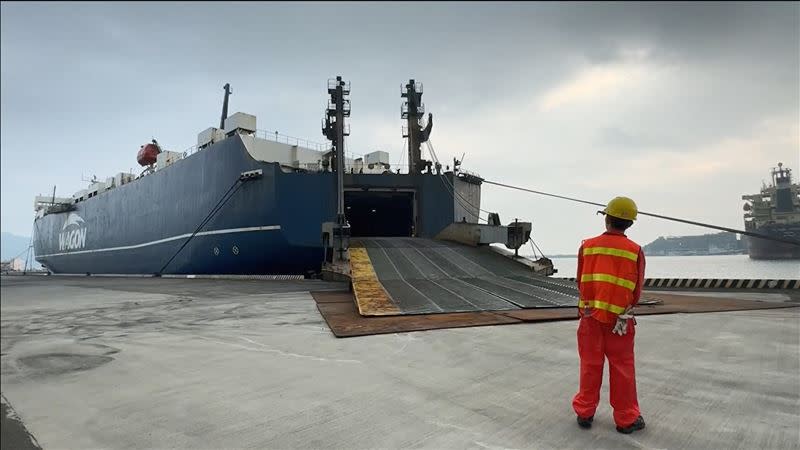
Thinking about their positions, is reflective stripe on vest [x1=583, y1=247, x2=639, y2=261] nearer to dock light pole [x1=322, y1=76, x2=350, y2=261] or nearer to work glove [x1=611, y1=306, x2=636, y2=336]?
work glove [x1=611, y1=306, x2=636, y2=336]

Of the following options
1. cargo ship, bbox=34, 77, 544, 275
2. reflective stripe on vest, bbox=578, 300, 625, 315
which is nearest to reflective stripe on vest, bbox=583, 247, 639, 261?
reflective stripe on vest, bbox=578, 300, 625, 315

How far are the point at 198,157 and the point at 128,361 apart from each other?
1715 centimetres

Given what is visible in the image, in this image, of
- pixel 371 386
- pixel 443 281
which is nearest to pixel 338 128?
pixel 443 281

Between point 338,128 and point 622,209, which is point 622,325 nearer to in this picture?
point 622,209

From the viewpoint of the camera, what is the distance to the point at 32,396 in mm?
2859

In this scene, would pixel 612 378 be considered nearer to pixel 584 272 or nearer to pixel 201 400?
pixel 584 272

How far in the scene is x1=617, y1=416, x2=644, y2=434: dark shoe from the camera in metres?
2.46

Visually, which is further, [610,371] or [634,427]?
[610,371]

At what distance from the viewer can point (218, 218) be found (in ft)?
57.3

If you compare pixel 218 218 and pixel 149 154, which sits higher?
pixel 149 154

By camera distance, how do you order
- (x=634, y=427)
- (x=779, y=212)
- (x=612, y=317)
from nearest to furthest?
(x=634, y=427), (x=612, y=317), (x=779, y=212)

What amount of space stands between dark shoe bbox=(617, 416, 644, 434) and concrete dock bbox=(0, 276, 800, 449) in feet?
0.17

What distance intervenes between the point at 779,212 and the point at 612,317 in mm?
3735

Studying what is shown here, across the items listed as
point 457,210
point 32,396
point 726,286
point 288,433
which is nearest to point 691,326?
point 288,433
